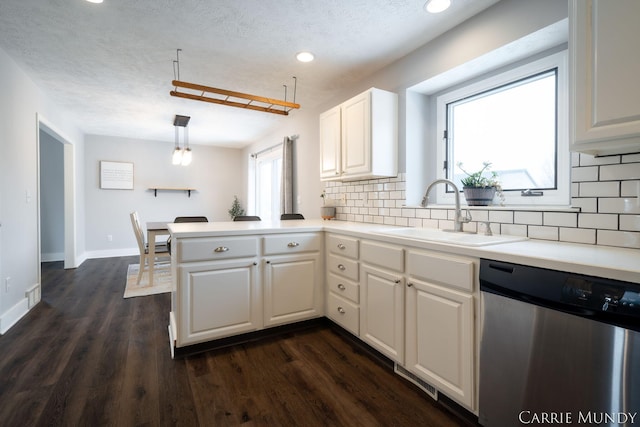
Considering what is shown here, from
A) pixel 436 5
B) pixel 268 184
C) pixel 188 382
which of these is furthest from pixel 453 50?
pixel 268 184

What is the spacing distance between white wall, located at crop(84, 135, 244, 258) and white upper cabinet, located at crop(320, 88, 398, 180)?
478 centimetres

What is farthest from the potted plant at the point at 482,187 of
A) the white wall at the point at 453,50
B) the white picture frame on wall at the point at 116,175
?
the white picture frame on wall at the point at 116,175

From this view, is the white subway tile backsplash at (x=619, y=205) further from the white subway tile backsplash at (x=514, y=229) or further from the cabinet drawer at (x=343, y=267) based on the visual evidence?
the cabinet drawer at (x=343, y=267)

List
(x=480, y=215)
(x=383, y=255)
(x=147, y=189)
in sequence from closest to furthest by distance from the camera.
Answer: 1. (x=383, y=255)
2. (x=480, y=215)
3. (x=147, y=189)

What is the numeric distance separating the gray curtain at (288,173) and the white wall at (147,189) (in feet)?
9.50

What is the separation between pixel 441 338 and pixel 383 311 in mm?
443

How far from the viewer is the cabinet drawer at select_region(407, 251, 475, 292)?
1447 mm

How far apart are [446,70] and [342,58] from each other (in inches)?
36.3

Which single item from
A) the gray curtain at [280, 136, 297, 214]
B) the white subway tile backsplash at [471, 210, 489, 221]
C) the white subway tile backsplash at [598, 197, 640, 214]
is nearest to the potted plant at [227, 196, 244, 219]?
the gray curtain at [280, 136, 297, 214]

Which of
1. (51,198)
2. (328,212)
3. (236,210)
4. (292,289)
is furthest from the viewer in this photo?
(236,210)

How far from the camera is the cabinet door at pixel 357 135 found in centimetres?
265

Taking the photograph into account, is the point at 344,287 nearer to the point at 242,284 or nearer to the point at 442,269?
the point at 242,284

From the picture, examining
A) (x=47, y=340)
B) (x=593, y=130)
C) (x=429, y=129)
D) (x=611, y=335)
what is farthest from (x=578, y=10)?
(x=47, y=340)

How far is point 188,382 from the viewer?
1.83 m
